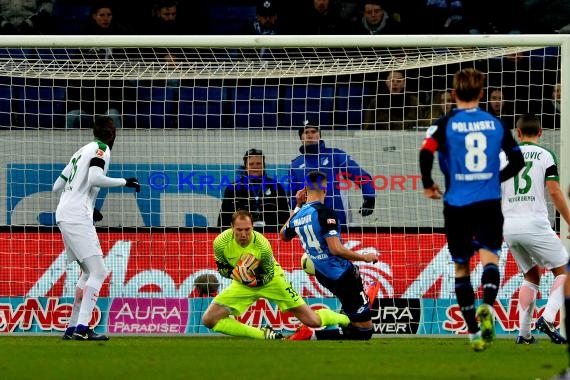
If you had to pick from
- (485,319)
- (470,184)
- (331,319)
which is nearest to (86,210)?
(331,319)

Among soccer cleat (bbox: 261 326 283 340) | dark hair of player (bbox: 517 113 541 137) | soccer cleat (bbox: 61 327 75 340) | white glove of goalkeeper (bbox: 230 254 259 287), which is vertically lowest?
soccer cleat (bbox: 261 326 283 340)

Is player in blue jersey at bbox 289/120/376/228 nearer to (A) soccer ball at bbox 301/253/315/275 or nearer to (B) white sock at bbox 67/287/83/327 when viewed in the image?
(A) soccer ball at bbox 301/253/315/275

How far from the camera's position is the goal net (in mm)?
14945

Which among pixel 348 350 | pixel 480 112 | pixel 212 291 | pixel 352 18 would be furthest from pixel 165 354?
pixel 352 18

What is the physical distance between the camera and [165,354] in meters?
10.4

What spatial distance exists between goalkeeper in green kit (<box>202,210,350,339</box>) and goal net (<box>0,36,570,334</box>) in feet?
4.91

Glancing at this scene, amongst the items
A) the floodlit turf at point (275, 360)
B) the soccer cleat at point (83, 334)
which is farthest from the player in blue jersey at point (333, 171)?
the soccer cleat at point (83, 334)

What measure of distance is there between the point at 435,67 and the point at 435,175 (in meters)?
1.35

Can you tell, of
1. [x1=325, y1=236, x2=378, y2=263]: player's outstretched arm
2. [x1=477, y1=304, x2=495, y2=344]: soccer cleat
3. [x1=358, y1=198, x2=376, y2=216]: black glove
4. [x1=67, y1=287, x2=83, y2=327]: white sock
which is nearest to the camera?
[x1=477, y1=304, x2=495, y2=344]: soccer cleat

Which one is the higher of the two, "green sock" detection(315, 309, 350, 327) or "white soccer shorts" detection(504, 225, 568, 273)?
"white soccer shorts" detection(504, 225, 568, 273)

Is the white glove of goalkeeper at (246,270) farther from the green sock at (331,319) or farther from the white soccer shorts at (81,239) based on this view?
the white soccer shorts at (81,239)

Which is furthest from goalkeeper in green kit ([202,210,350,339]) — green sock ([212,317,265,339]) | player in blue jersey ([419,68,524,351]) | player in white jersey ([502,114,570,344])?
player in blue jersey ([419,68,524,351])

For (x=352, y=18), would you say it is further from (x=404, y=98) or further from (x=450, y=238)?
(x=450, y=238)

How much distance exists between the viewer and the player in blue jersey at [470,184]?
984 cm
